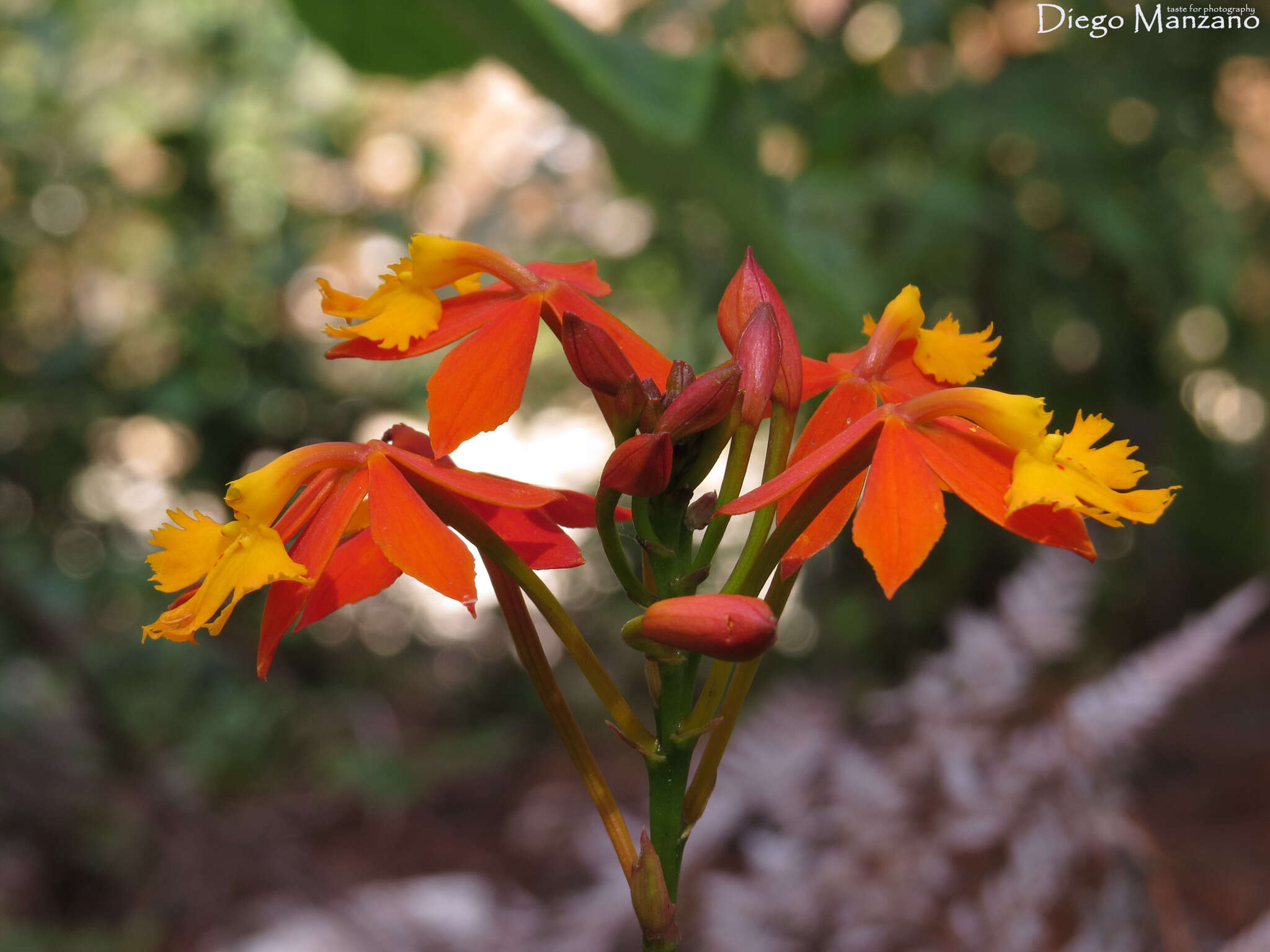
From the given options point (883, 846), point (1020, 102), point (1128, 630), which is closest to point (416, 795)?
point (883, 846)

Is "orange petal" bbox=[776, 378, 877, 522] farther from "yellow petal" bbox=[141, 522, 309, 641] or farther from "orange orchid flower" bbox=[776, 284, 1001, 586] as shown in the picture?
"yellow petal" bbox=[141, 522, 309, 641]

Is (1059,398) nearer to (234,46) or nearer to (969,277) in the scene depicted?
(969,277)

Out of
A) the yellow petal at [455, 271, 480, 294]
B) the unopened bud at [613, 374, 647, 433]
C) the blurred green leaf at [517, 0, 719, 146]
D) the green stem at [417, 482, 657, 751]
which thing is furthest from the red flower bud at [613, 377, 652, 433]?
the blurred green leaf at [517, 0, 719, 146]

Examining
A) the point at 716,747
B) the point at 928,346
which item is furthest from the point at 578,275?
the point at 716,747

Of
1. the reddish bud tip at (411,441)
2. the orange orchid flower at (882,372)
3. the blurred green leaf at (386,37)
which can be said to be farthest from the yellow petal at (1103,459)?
the blurred green leaf at (386,37)

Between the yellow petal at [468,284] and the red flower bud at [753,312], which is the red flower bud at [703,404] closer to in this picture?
the red flower bud at [753,312]

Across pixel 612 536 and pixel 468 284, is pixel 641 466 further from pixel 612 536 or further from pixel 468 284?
pixel 468 284
